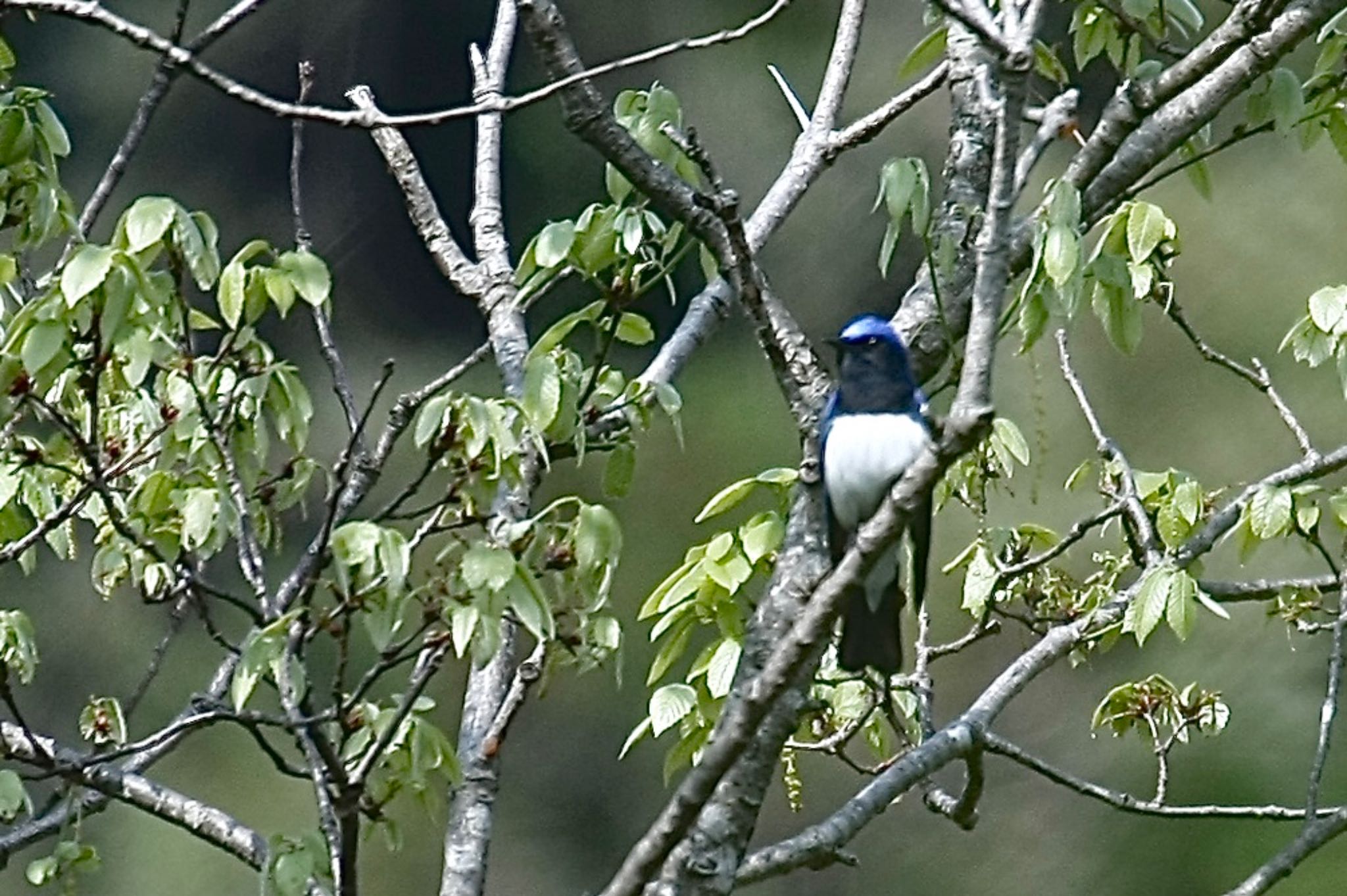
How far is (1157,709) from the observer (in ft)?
8.92

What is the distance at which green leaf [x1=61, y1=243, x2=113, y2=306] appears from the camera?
5.35 ft

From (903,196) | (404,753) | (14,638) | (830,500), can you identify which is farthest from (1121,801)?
(14,638)

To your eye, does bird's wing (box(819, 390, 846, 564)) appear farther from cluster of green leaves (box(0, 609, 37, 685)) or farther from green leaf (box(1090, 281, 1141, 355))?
cluster of green leaves (box(0, 609, 37, 685))

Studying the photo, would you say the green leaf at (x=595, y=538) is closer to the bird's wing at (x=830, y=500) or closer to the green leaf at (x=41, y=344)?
the bird's wing at (x=830, y=500)

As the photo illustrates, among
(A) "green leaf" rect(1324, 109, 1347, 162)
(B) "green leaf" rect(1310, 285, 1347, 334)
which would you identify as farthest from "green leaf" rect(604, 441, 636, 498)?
(A) "green leaf" rect(1324, 109, 1347, 162)

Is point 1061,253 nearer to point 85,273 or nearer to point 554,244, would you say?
point 554,244

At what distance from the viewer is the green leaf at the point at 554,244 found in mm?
2006

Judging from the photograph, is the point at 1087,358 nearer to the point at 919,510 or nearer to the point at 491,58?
the point at 491,58

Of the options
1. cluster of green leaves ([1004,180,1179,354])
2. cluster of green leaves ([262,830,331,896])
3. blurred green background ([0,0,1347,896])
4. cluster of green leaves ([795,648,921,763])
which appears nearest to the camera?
cluster of green leaves ([262,830,331,896])

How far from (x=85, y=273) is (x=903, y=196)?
0.86 metres

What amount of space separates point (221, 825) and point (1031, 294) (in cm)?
115

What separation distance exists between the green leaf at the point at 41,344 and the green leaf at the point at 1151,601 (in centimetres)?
125

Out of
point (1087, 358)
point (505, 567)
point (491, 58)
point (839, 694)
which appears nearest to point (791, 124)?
point (1087, 358)

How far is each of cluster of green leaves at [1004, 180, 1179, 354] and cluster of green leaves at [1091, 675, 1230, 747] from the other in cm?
58
